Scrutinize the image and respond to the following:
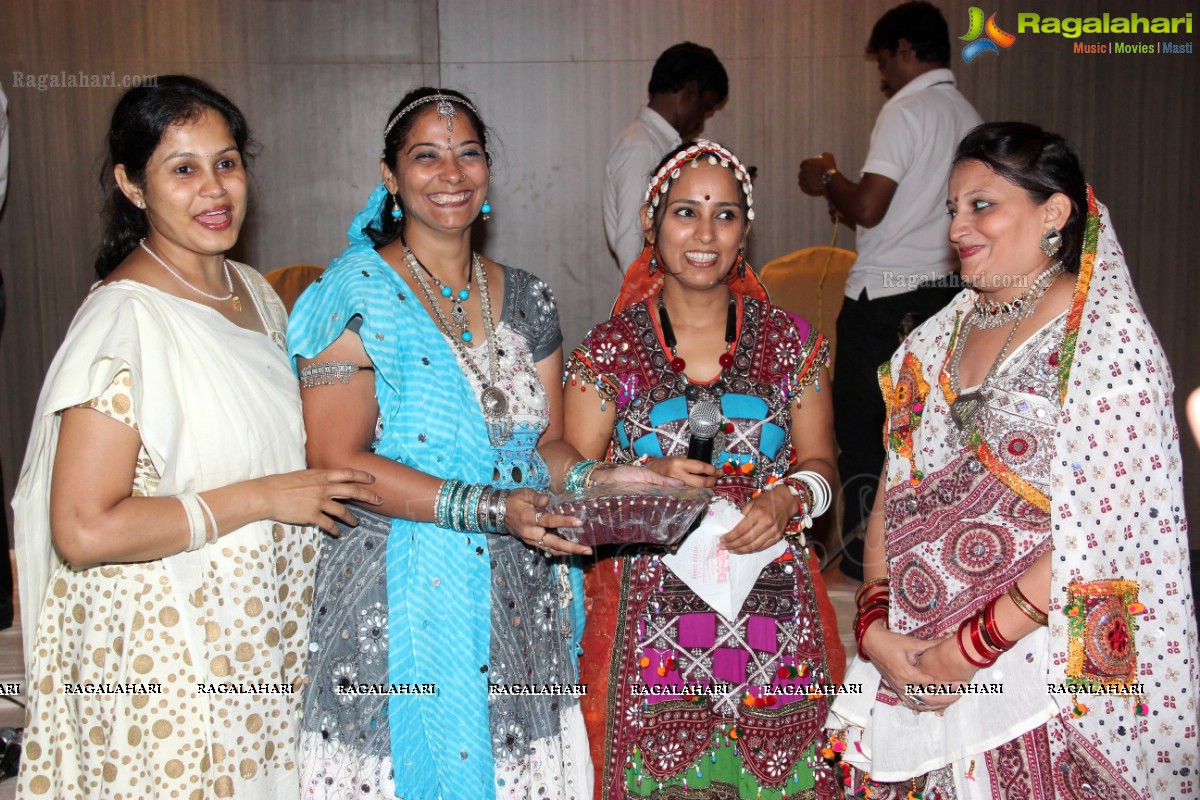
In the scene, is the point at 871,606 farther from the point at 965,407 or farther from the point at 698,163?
the point at 698,163

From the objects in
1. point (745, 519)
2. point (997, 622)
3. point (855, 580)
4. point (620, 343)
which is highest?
point (620, 343)

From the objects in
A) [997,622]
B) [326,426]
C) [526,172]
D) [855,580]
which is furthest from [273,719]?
[526,172]

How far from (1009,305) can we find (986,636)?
24.0 inches

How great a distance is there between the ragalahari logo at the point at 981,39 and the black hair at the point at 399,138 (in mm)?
3648

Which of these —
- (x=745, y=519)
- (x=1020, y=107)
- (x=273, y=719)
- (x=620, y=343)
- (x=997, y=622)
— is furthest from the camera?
(x=1020, y=107)

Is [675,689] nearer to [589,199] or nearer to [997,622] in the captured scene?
[997,622]

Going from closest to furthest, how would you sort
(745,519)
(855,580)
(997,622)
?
1. (997,622)
2. (745,519)
3. (855,580)

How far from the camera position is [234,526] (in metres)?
1.85

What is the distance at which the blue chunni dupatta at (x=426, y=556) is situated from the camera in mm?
1979

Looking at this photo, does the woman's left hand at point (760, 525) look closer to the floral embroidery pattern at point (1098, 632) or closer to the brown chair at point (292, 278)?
the floral embroidery pattern at point (1098, 632)

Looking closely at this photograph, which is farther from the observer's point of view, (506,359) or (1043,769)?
(506,359)

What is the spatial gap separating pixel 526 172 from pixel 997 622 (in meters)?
3.90

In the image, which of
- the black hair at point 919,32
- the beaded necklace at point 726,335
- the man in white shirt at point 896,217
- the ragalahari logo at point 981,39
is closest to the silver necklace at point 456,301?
the beaded necklace at point 726,335

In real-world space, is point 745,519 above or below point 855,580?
above
